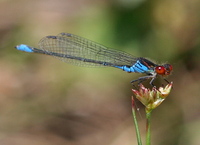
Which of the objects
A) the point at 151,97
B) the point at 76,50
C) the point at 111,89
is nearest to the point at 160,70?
the point at 151,97

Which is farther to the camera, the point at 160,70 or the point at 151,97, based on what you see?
the point at 160,70

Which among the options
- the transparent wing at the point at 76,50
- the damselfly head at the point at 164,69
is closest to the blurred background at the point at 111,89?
the transparent wing at the point at 76,50

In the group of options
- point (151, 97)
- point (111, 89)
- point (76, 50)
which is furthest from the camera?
point (111, 89)

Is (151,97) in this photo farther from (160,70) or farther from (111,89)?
(111,89)

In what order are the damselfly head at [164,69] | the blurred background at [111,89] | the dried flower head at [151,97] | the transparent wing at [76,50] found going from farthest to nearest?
the blurred background at [111,89], the transparent wing at [76,50], the damselfly head at [164,69], the dried flower head at [151,97]

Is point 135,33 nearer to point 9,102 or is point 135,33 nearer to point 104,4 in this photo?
point 104,4

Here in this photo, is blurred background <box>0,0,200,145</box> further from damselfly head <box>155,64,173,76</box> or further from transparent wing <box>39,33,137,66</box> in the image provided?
damselfly head <box>155,64,173,76</box>

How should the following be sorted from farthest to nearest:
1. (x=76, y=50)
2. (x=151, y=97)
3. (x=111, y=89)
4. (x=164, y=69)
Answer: (x=111, y=89), (x=76, y=50), (x=164, y=69), (x=151, y=97)

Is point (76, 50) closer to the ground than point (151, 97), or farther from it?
farther from it

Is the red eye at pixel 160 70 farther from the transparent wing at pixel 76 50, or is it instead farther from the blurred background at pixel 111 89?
the blurred background at pixel 111 89

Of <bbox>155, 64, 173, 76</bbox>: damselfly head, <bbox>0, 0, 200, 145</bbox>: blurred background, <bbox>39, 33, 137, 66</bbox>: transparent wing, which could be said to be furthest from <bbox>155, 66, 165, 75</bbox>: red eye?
<bbox>0, 0, 200, 145</bbox>: blurred background
